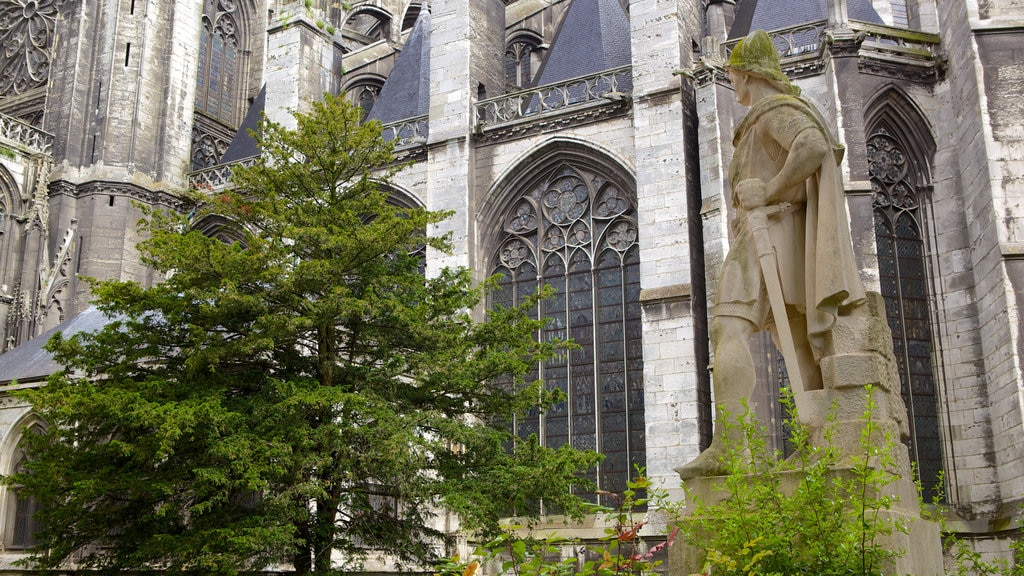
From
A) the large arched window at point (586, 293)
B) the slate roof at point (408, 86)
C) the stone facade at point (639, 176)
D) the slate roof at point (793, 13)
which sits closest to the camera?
the stone facade at point (639, 176)

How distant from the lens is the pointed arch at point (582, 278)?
15.4m

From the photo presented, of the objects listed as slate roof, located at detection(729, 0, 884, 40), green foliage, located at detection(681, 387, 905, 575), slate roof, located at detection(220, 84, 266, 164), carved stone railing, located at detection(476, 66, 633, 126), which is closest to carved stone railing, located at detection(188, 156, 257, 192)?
slate roof, located at detection(220, 84, 266, 164)

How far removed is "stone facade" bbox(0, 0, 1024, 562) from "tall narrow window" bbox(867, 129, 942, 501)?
0.03 metres

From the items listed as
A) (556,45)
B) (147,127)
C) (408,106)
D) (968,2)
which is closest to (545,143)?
Result: (556,45)

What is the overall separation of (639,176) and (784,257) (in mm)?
10834

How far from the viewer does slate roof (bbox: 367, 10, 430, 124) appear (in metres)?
20.4

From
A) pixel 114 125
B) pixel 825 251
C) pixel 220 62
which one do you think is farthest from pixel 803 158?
pixel 220 62

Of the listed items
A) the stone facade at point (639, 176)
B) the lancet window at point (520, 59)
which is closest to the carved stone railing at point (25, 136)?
the stone facade at point (639, 176)

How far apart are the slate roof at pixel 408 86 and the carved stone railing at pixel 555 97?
2401 mm

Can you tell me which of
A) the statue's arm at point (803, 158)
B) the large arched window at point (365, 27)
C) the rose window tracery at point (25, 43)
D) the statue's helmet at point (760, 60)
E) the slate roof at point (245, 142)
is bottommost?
the statue's arm at point (803, 158)

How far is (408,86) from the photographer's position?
2119 centimetres

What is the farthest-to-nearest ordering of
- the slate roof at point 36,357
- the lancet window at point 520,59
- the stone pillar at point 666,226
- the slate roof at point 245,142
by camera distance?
the slate roof at point 245,142, the lancet window at point 520,59, the slate roof at point 36,357, the stone pillar at point 666,226

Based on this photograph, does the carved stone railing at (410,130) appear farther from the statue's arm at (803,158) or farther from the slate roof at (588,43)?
the statue's arm at (803,158)

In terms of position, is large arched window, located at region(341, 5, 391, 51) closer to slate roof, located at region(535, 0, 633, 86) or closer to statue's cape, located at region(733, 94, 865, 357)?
slate roof, located at region(535, 0, 633, 86)
